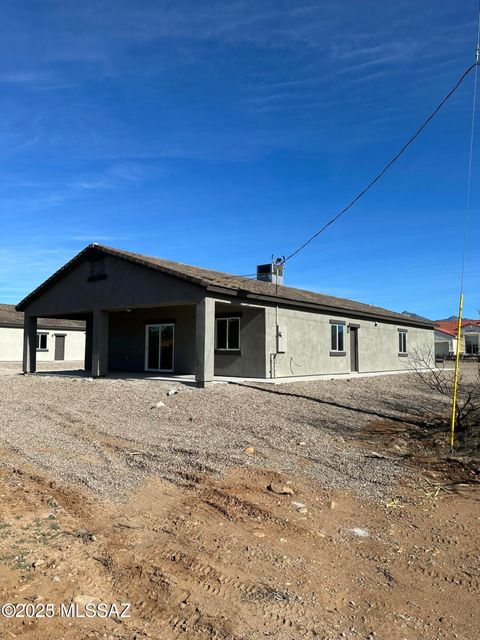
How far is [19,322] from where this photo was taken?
34750 mm

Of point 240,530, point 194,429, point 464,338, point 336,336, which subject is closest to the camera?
point 240,530

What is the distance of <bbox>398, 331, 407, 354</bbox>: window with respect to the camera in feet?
88.0

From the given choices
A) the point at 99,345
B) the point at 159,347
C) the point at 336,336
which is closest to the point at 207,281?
the point at 99,345

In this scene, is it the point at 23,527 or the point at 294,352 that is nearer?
the point at 23,527

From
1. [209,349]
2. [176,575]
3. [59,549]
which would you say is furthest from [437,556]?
[209,349]

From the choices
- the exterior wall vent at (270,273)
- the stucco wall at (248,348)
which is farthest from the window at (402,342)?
the stucco wall at (248,348)

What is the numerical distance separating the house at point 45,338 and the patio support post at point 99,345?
17.3 m

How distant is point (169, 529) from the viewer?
4785 millimetres

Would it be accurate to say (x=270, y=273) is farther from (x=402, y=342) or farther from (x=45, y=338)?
(x=45, y=338)

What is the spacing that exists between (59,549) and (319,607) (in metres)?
2.23

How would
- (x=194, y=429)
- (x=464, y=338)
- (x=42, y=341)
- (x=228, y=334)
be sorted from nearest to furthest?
(x=194, y=429), (x=228, y=334), (x=42, y=341), (x=464, y=338)

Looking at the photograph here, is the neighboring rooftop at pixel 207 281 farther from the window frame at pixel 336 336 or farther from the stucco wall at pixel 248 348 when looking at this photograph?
the stucco wall at pixel 248 348

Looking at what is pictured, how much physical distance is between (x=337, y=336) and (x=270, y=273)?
165 inches

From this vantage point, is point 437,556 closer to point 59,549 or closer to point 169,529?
point 169,529
